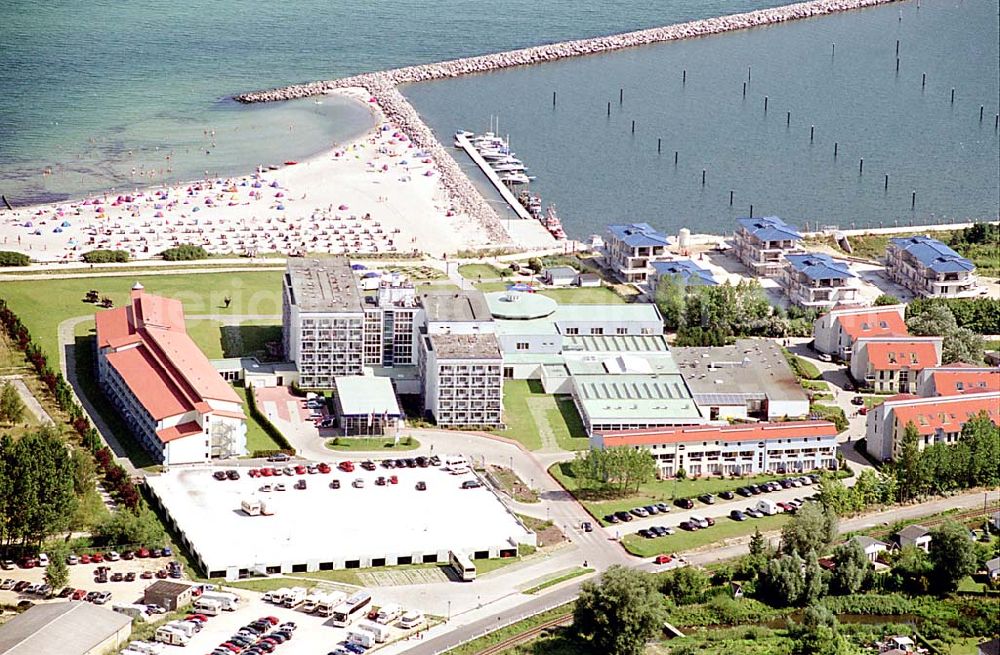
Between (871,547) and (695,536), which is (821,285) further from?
(871,547)

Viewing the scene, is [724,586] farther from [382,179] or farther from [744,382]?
[382,179]

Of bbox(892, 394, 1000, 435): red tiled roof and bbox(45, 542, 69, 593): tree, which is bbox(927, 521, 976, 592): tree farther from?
bbox(45, 542, 69, 593): tree

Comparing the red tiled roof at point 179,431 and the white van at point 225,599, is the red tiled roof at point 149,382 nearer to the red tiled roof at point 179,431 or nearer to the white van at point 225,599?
the red tiled roof at point 179,431

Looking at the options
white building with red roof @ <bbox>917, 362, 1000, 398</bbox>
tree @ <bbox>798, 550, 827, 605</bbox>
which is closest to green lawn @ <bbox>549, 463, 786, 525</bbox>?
tree @ <bbox>798, 550, 827, 605</bbox>

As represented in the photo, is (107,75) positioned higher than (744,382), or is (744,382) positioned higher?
(107,75)

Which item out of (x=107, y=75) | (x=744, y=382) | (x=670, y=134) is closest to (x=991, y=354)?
(x=744, y=382)
